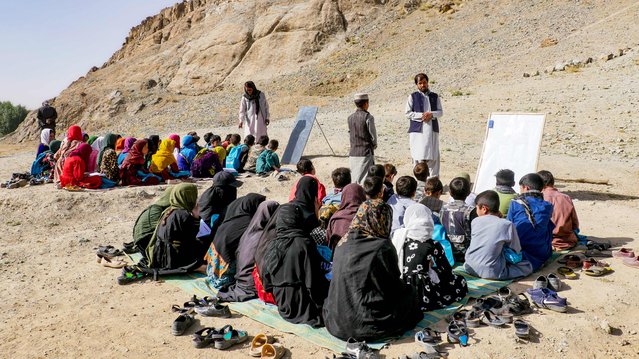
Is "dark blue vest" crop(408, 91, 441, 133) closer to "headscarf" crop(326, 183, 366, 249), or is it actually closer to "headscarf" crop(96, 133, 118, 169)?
"headscarf" crop(326, 183, 366, 249)

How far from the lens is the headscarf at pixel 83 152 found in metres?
8.66

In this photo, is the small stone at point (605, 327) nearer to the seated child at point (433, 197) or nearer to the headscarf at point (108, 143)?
the seated child at point (433, 197)

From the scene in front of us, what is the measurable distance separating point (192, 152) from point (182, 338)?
6.59m

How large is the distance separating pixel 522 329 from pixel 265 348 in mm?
1781

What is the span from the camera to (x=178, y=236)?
4.97 meters

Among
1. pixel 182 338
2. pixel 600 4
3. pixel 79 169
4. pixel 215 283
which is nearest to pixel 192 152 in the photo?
pixel 79 169

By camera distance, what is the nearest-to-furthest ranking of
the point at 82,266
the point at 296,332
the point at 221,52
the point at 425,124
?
1. the point at 296,332
2. the point at 82,266
3. the point at 425,124
4. the point at 221,52

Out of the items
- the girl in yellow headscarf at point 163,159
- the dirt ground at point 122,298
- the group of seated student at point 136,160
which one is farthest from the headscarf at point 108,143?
the dirt ground at point 122,298

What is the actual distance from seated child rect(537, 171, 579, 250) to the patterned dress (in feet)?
6.02

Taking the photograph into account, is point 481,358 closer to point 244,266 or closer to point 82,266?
point 244,266

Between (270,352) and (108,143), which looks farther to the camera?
(108,143)

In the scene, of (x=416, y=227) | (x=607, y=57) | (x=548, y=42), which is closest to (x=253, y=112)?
(x=416, y=227)

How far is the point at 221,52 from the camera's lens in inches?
1395

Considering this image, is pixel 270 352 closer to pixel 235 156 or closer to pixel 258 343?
pixel 258 343
